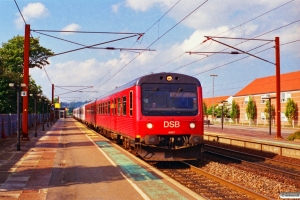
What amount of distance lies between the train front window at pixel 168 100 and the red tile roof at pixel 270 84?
4680 centimetres

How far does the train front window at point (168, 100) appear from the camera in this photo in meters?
14.1

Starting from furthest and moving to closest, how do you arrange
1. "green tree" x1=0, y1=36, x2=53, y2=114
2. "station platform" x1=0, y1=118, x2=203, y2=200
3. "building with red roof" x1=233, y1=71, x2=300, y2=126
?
"building with red roof" x1=233, y1=71, x2=300, y2=126
"green tree" x1=0, y1=36, x2=53, y2=114
"station platform" x1=0, y1=118, x2=203, y2=200

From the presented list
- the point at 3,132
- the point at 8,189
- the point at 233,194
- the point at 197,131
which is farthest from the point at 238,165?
the point at 3,132

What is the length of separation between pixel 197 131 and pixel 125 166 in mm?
2819

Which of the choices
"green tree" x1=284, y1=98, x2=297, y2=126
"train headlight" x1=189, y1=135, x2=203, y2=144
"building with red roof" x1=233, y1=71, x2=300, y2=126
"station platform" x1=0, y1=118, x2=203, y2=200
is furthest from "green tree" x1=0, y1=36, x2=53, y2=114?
"green tree" x1=284, y1=98, x2=297, y2=126

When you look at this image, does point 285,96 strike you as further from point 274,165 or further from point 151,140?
point 151,140

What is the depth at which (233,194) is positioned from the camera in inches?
384

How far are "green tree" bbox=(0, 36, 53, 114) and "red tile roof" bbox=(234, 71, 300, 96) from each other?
3499 cm

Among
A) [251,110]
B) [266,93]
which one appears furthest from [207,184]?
[251,110]

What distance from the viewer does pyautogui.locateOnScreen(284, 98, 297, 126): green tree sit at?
56.3m

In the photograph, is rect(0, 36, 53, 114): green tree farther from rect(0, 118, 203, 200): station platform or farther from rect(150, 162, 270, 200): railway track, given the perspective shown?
rect(150, 162, 270, 200): railway track

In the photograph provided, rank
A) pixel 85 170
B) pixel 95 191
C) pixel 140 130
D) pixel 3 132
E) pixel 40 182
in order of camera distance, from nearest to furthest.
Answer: pixel 95 191, pixel 40 182, pixel 85 170, pixel 140 130, pixel 3 132

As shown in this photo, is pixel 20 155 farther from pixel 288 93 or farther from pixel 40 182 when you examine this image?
pixel 288 93

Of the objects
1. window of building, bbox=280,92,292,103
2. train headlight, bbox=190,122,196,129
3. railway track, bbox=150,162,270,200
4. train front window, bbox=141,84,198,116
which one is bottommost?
railway track, bbox=150,162,270,200
